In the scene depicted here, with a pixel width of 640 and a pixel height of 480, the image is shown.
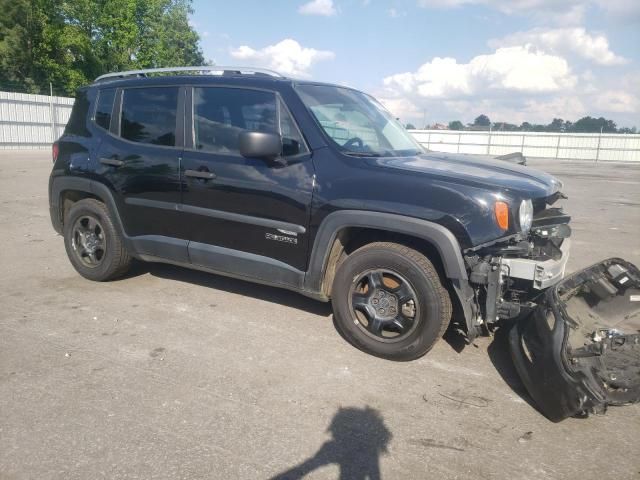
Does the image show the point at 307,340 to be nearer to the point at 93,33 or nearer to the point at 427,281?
the point at 427,281

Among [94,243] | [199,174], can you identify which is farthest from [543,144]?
[199,174]

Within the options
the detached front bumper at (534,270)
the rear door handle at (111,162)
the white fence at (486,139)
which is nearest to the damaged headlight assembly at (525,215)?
the detached front bumper at (534,270)

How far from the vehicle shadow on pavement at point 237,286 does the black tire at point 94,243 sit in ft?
1.19

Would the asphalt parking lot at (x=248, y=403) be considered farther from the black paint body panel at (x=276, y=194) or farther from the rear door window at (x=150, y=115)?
the rear door window at (x=150, y=115)

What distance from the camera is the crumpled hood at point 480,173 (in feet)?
10.9

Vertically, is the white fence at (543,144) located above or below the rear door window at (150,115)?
above

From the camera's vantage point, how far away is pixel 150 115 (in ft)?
14.9

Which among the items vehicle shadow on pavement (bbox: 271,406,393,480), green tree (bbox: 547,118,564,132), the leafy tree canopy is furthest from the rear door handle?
green tree (bbox: 547,118,564,132)

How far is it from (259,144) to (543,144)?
4010cm

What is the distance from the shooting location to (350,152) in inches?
149

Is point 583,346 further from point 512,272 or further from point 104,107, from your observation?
point 104,107

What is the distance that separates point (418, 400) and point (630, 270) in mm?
1801

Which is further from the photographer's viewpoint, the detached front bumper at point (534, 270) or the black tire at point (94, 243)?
the black tire at point (94, 243)

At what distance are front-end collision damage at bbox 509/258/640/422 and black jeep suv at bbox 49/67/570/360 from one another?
0.22 meters
